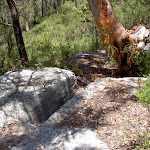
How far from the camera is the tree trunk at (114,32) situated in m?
4.00

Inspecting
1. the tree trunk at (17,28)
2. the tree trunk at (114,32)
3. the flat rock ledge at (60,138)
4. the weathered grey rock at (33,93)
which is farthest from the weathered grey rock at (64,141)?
the tree trunk at (17,28)

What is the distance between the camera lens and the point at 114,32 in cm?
413

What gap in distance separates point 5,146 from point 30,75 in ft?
6.42

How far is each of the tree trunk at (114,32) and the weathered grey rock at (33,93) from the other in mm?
1253

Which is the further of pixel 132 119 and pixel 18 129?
pixel 18 129

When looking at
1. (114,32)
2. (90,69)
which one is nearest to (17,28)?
(90,69)

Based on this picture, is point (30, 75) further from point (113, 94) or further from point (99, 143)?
point (99, 143)

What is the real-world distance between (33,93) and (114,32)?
230 cm

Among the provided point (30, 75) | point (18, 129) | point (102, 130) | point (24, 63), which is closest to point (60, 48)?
point (24, 63)

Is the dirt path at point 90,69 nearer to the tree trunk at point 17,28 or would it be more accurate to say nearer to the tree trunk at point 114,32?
the tree trunk at point 114,32

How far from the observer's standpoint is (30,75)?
3.97m

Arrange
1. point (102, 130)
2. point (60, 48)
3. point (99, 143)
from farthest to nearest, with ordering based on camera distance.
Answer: point (60, 48), point (102, 130), point (99, 143)

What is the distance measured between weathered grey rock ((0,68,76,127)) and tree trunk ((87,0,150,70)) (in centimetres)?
125

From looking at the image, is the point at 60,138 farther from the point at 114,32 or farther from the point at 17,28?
the point at 17,28
